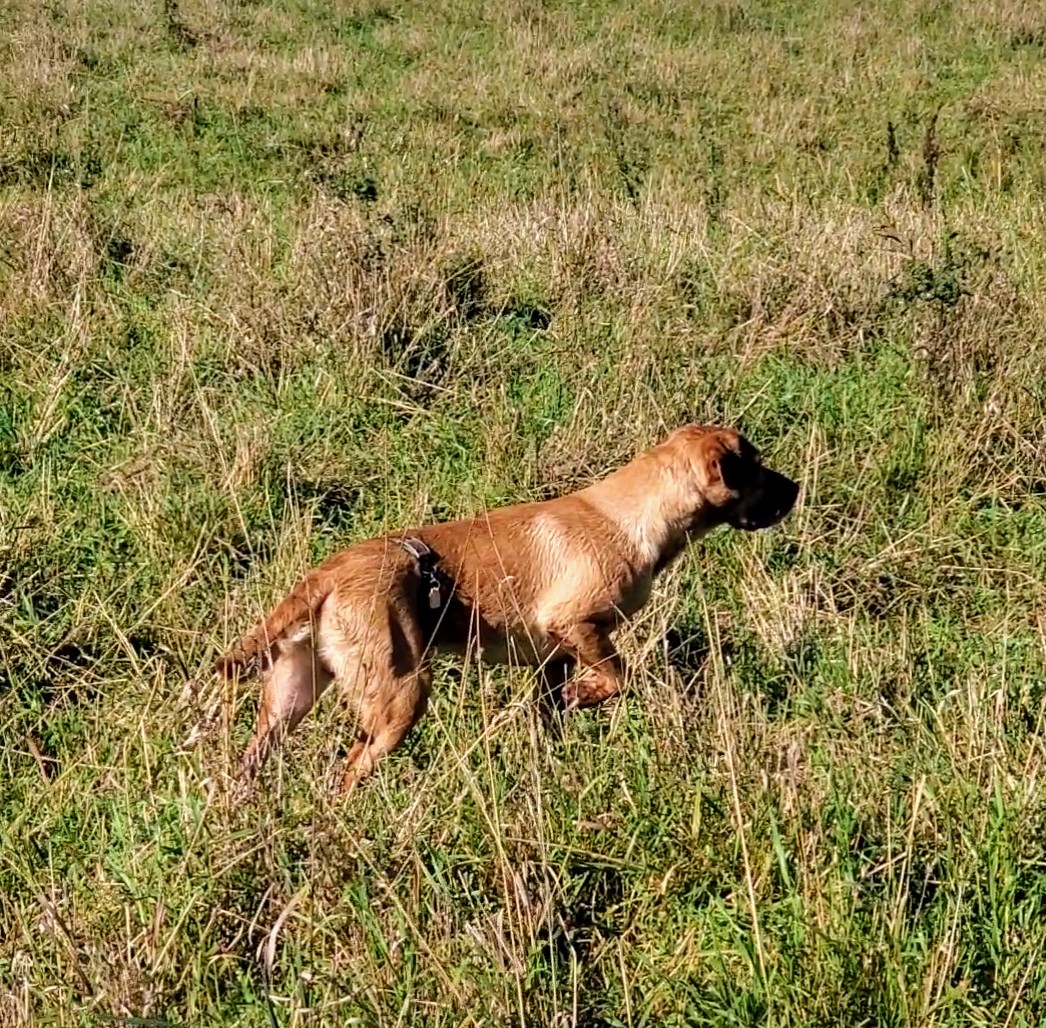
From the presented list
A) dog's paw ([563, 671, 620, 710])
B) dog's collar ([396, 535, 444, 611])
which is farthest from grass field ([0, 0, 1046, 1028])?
dog's collar ([396, 535, 444, 611])

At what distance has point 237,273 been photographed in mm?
6523

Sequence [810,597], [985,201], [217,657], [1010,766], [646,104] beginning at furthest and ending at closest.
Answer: [646,104] < [985,201] < [810,597] < [217,657] < [1010,766]

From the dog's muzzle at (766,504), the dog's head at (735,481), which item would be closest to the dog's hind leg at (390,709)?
the dog's head at (735,481)

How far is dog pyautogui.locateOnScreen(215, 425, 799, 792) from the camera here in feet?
11.4

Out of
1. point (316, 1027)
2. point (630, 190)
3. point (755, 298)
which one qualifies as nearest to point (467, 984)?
point (316, 1027)

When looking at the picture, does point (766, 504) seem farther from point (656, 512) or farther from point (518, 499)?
point (518, 499)

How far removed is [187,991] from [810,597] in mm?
2458

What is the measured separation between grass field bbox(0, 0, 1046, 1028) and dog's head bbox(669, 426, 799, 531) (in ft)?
0.75

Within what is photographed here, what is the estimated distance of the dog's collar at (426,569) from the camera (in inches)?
144

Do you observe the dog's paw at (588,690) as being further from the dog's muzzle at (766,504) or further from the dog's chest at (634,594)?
the dog's muzzle at (766,504)

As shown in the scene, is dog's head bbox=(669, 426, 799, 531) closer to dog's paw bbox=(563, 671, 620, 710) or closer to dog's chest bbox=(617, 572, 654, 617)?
dog's chest bbox=(617, 572, 654, 617)

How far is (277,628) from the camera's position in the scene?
3.42 m

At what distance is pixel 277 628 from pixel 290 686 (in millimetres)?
202

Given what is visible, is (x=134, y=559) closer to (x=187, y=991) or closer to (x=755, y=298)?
(x=187, y=991)
